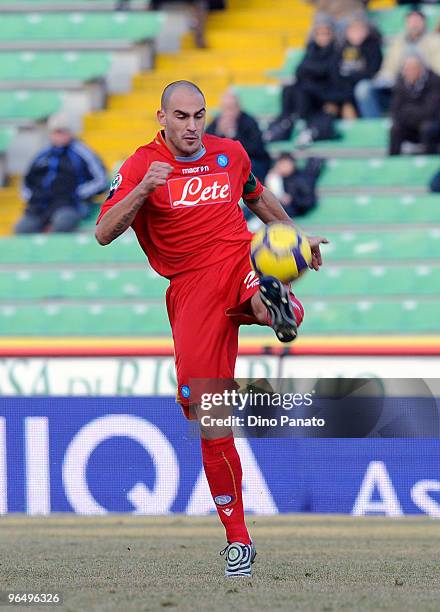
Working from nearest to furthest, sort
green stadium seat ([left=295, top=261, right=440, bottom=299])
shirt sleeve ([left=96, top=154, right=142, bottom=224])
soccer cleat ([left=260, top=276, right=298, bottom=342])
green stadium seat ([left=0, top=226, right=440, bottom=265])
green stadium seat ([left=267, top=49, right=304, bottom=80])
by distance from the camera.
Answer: soccer cleat ([left=260, top=276, right=298, bottom=342]) < shirt sleeve ([left=96, top=154, right=142, bottom=224]) < green stadium seat ([left=295, top=261, right=440, bottom=299]) < green stadium seat ([left=0, top=226, right=440, bottom=265]) < green stadium seat ([left=267, top=49, right=304, bottom=80])

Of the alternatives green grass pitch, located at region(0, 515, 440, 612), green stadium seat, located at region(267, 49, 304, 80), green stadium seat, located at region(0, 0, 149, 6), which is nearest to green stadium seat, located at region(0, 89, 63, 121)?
green stadium seat, located at region(0, 0, 149, 6)

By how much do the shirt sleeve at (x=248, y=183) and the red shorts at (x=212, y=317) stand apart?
45 cm

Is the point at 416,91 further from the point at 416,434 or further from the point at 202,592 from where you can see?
the point at 202,592

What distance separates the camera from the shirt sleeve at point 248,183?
6.30m

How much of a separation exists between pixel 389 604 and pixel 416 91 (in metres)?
8.11

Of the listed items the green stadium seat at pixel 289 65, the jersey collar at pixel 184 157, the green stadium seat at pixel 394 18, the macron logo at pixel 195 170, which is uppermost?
the jersey collar at pixel 184 157

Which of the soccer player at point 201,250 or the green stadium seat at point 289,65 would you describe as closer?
the soccer player at point 201,250

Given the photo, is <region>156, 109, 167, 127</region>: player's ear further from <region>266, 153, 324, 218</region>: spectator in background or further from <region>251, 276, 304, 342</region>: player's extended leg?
<region>266, 153, 324, 218</region>: spectator in background

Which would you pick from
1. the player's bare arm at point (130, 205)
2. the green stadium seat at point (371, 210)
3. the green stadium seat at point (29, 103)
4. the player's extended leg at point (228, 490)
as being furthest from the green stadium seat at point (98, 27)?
the player's extended leg at point (228, 490)

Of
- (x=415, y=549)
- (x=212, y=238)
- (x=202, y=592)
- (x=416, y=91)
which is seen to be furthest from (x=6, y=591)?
(x=416, y=91)

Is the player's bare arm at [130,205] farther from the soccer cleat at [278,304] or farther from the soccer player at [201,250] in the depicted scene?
the soccer cleat at [278,304]

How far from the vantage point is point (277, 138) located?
13336mm

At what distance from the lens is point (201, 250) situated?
6.08m

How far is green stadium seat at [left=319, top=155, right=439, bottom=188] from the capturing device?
12820 millimetres
